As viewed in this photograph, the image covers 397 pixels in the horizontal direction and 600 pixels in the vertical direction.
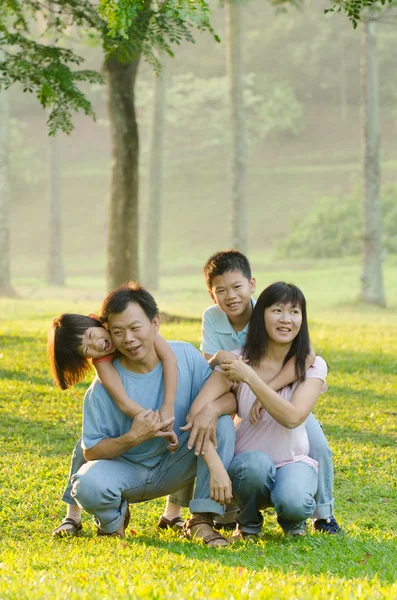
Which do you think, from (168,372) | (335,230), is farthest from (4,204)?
(168,372)

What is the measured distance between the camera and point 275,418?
14.4ft

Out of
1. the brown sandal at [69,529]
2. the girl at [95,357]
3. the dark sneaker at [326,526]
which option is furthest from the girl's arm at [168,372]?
the dark sneaker at [326,526]

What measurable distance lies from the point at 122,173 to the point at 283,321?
33.7ft

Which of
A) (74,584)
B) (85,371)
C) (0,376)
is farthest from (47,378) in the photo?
(74,584)

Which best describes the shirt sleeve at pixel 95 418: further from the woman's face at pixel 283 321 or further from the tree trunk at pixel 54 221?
the tree trunk at pixel 54 221

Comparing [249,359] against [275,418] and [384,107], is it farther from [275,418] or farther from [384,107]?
[384,107]

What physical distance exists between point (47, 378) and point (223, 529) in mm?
5152

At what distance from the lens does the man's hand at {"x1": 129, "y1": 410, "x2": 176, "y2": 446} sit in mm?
4422

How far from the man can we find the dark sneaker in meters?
0.57

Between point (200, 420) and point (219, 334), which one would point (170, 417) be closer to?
point (200, 420)

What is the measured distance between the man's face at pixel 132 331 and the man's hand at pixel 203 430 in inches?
16.1

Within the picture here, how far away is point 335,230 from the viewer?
119ft

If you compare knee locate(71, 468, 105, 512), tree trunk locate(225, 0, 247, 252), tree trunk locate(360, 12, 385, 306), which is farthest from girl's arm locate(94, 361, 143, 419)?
tree trunk locate(225, 0, 247, 252)

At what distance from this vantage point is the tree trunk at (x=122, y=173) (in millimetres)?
14078
